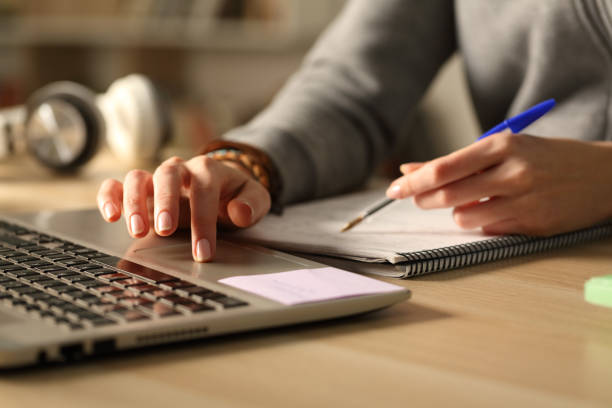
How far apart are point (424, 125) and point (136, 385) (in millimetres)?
1693

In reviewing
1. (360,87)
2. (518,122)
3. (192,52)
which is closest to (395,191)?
(518,122)

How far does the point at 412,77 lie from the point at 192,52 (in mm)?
2064

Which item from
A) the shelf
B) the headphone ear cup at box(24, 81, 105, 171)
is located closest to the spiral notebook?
the headphone ear cup at box(24, 81, 105, 171)

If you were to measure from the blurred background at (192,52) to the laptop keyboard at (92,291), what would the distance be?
1.38 m

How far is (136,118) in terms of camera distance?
1.25 m

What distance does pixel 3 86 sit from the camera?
295 cm

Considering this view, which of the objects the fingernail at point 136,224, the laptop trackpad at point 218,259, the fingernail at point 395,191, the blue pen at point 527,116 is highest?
the blue pen at point 527,116

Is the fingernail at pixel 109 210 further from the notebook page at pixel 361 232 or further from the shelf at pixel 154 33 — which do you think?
the shelf at pixel 154 33

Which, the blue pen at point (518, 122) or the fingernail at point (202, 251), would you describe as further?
the blue pen at point (518, 122)

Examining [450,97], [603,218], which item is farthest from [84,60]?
[603,218]

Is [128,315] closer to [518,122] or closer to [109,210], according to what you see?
[109,210]

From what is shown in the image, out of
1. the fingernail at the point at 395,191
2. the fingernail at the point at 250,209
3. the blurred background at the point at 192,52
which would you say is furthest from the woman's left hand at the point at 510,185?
the blurred background at the point at 192,52

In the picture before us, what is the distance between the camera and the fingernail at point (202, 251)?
0.54 metres

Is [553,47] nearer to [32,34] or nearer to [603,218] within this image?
[603,218]
